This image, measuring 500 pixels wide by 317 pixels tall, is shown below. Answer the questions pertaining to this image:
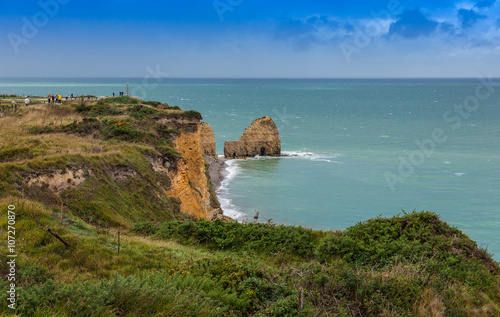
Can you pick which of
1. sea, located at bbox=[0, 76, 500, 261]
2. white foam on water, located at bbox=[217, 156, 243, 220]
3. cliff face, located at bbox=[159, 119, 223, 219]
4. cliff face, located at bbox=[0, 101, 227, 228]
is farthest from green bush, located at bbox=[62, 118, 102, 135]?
white foam on water, located at bbox=[217, 156, 243, 220]

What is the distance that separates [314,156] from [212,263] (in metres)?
74.7

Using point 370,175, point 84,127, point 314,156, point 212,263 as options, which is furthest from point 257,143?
point 212,263

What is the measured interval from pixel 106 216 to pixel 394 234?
1216 centimetres

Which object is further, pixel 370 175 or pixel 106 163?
pixel 370 175

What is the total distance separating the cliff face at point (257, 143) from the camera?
283ft

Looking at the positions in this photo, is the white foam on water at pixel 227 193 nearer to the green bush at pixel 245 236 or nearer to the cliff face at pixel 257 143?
the cliff face at pixel 257 143

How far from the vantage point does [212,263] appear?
36.6 ft

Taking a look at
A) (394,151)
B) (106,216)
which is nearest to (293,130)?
(394,151)

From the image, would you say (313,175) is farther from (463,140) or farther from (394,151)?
(463,140)

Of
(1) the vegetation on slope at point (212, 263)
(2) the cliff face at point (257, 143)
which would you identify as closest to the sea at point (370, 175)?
(2) the cliff face at point (257, 143)

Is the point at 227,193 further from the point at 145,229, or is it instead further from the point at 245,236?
the point at 245,236

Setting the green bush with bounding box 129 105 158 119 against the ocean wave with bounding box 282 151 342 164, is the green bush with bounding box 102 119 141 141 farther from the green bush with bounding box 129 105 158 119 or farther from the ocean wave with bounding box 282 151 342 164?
the ocean wave with bounding box 282 151 342 164

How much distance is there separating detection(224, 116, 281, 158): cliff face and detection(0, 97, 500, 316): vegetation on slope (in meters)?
64.5

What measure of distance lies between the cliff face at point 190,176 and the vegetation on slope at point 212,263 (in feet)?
25.8
